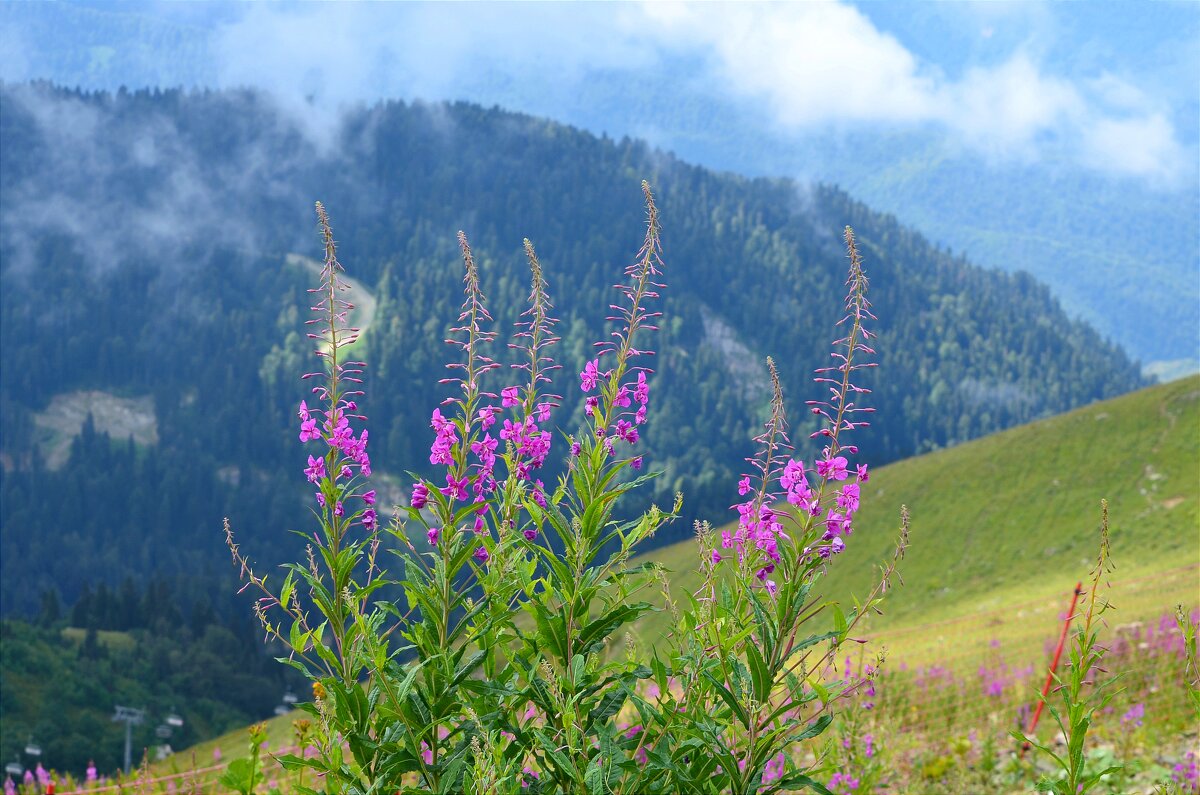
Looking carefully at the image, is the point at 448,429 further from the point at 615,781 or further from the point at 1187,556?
the point at 1187,556

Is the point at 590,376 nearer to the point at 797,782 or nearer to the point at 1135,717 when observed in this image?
the point at 797,782

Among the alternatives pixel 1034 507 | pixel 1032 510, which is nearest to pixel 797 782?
pixel 1032 510

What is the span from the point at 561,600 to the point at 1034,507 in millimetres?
125195

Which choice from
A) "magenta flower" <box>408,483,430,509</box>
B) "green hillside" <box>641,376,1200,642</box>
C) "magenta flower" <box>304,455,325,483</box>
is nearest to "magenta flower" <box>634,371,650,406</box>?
"magenta flower" <box>408,483,430,509</box>

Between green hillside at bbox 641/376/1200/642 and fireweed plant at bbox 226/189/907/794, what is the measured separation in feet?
279

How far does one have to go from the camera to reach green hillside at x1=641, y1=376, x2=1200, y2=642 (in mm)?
100375

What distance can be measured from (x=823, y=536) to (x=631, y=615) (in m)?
1.10

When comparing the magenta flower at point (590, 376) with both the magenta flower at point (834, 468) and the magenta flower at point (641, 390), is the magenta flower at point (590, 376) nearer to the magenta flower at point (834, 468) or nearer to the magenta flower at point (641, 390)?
the magenta flower at point (641, 390)

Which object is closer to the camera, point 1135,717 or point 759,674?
point 759,674

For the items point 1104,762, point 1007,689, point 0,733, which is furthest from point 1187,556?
point 0,733

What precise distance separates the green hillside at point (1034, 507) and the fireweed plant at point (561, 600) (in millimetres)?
85036

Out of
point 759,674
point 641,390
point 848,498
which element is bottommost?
point 759,674

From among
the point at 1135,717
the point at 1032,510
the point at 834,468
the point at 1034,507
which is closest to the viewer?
the point at 834,468

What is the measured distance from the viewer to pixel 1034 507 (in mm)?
121938
